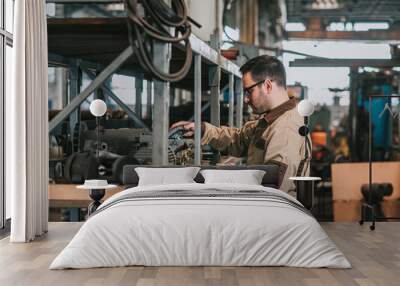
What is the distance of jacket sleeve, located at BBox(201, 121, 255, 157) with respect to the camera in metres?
6.83

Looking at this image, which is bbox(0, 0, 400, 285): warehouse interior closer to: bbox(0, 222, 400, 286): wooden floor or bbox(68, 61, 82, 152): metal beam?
bbox(68, 61, 82, 152): metal beam

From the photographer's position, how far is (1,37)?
621cm

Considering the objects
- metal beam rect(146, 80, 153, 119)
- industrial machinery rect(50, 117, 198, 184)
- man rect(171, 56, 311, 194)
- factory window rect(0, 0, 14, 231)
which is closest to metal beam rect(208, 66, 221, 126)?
man rect(171, 56, 311, 194)

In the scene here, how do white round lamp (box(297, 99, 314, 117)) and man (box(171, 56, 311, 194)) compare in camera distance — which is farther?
man (box(171, 56, 311, 194))

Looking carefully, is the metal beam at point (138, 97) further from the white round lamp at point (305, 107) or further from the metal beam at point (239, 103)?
the white round lamp at point (305, 107)

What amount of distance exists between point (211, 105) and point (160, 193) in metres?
1.97

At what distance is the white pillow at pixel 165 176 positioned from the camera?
6344mm

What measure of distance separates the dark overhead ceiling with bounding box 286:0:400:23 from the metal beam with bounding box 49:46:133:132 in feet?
6.17

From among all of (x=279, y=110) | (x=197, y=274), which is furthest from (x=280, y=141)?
(x=197, y=274)

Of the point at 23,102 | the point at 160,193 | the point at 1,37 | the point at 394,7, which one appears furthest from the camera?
the point at 394,7

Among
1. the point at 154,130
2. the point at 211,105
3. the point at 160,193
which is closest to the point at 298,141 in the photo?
the point at 211,105

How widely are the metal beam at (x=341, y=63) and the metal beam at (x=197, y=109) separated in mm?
1031

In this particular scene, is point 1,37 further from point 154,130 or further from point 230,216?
point 230,216

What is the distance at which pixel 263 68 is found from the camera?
6.91 metres
